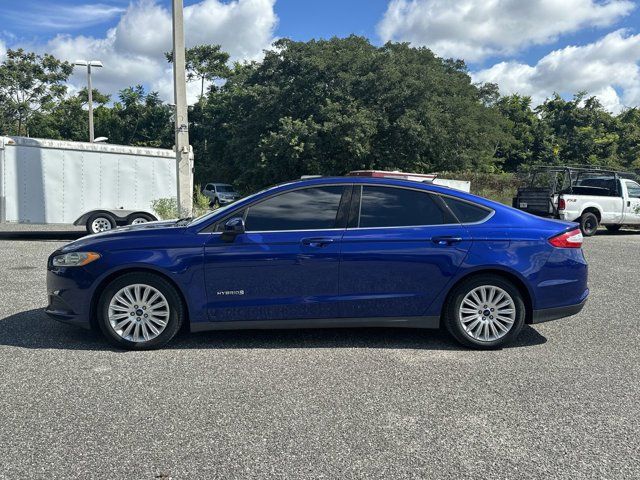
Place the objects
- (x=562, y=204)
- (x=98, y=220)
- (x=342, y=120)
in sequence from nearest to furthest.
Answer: (x=98, y=220)
(x=562, y=204)
(x=342, y=120)

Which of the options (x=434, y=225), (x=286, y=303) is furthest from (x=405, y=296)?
(x=286, y=303)

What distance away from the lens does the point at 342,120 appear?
2923 cm

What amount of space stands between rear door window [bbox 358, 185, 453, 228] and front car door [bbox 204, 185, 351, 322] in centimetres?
29

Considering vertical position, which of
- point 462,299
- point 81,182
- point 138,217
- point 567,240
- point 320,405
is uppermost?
point 81,182

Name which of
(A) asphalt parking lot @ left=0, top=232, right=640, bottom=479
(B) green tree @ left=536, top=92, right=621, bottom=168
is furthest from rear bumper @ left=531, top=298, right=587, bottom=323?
(B) green tree @ left=536, top=92, right=621, bottom=168

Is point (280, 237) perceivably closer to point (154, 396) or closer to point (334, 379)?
point (334, 379)

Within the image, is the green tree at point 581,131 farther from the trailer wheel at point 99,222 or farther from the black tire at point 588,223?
the trailer wheel at point 99,222

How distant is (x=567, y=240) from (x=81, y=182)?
1215cm

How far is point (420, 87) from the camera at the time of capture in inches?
1187

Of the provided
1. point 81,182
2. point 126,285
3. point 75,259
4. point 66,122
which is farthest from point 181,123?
point 66,122

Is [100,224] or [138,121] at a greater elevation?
[138,121]

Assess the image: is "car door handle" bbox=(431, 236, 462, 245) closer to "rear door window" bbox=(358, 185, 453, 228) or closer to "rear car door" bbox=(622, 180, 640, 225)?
"rear door window" bbox=(358, 185, 453, 228)

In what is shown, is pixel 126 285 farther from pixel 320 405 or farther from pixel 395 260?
pixel 395 260

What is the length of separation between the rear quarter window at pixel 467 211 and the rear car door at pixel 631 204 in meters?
14.0
